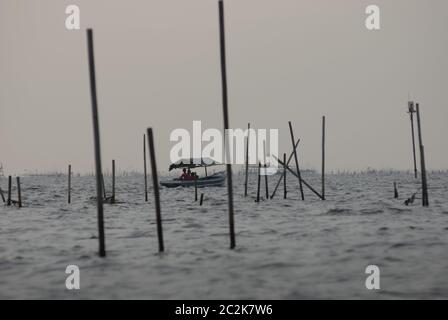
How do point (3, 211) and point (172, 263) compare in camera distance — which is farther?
point (3, 211)

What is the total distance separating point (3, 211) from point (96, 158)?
15.8 meters

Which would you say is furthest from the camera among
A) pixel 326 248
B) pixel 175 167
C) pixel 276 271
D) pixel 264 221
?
pixel 175 167

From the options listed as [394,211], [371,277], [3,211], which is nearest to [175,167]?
[3,211]

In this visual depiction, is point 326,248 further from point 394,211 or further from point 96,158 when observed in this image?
point 394,211

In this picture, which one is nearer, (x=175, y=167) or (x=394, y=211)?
(x=394, y=211)

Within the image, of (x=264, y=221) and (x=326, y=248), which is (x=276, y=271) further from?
(x=264, y=221)

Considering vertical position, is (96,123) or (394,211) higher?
(96,123)

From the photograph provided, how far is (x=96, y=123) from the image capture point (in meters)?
11.2

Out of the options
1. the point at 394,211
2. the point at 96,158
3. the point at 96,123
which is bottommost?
the point at 394,211

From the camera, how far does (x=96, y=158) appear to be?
11203mm

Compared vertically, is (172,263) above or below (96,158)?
below

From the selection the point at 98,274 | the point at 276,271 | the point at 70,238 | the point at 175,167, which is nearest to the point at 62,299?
the point at 98,274
